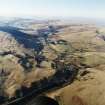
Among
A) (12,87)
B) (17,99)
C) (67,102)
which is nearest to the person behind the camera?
(67,102)

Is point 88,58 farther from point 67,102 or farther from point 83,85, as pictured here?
point 67,102

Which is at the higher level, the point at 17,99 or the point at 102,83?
the point at 102,83

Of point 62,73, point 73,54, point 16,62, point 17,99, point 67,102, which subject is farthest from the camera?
point 73,54

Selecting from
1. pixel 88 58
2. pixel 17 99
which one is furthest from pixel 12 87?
pixel 88 58

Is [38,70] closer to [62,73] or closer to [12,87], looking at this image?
[62,73]

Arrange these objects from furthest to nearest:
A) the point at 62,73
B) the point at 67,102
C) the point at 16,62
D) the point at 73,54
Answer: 1. the point at 73,54
2. the point at 16,62
3. the point at 62,73
4. the point at 67,102

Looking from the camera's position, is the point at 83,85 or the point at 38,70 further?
the point at 38,70

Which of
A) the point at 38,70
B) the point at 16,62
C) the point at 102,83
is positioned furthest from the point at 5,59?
the point at 102,83

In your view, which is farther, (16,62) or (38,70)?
(16,62)

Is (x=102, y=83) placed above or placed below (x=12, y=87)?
above
